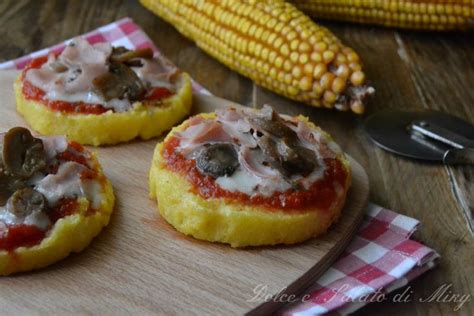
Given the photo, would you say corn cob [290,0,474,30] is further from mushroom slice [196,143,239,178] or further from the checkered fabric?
mushroom slice [196,143,239,178]

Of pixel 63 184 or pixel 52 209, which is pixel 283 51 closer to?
pixel 63 184

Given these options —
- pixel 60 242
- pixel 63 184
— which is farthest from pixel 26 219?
pixel 63 184

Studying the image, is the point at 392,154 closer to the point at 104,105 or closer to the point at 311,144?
the point at 311,144

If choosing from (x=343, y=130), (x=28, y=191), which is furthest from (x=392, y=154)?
(x=28, y=191)

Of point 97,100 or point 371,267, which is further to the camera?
point 97,100

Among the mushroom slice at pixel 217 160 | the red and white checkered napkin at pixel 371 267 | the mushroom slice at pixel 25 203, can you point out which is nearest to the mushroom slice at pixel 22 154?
the mushroom slice at pixel 25 203

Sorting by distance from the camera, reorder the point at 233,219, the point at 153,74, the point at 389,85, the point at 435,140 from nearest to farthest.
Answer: the point at 233,219 < the point at 153,74 < the point at 435,140 < the point at 389,85
